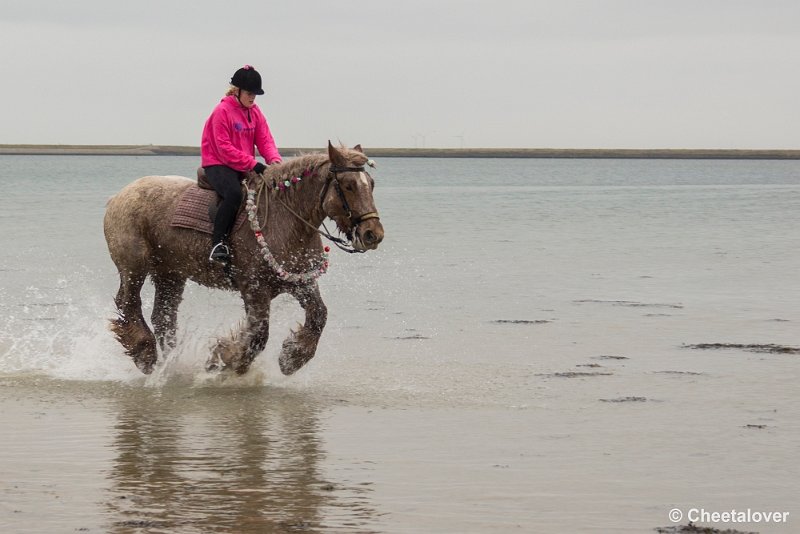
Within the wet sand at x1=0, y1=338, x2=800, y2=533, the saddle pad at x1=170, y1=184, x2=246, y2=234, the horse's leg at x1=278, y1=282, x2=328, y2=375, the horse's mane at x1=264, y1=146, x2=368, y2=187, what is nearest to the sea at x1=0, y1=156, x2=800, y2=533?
the wet sand at x1=0, y1=338, x2=800, y2=533

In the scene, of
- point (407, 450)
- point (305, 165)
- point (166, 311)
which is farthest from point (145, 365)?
point (407, 450)

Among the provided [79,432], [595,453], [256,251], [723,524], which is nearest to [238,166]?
[256,251]

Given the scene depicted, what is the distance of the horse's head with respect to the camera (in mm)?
9086

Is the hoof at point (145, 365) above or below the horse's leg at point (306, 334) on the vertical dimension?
below

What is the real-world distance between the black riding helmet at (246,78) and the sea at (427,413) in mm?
2323

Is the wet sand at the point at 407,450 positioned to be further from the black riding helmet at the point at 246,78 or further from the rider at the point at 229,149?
the black riding helmet at the point at 246,78

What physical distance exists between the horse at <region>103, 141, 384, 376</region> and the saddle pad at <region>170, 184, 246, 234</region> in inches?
2.5

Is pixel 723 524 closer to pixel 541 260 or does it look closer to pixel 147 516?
pixel 147 516

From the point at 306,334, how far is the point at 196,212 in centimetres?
132

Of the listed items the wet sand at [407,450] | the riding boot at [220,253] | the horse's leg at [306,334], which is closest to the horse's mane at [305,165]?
the riding boot at [220,253]

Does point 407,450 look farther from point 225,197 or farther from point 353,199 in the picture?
point 225,197

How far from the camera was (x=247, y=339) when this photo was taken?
10.1 meters

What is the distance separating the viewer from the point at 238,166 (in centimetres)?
1010

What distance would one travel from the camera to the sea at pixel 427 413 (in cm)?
661
